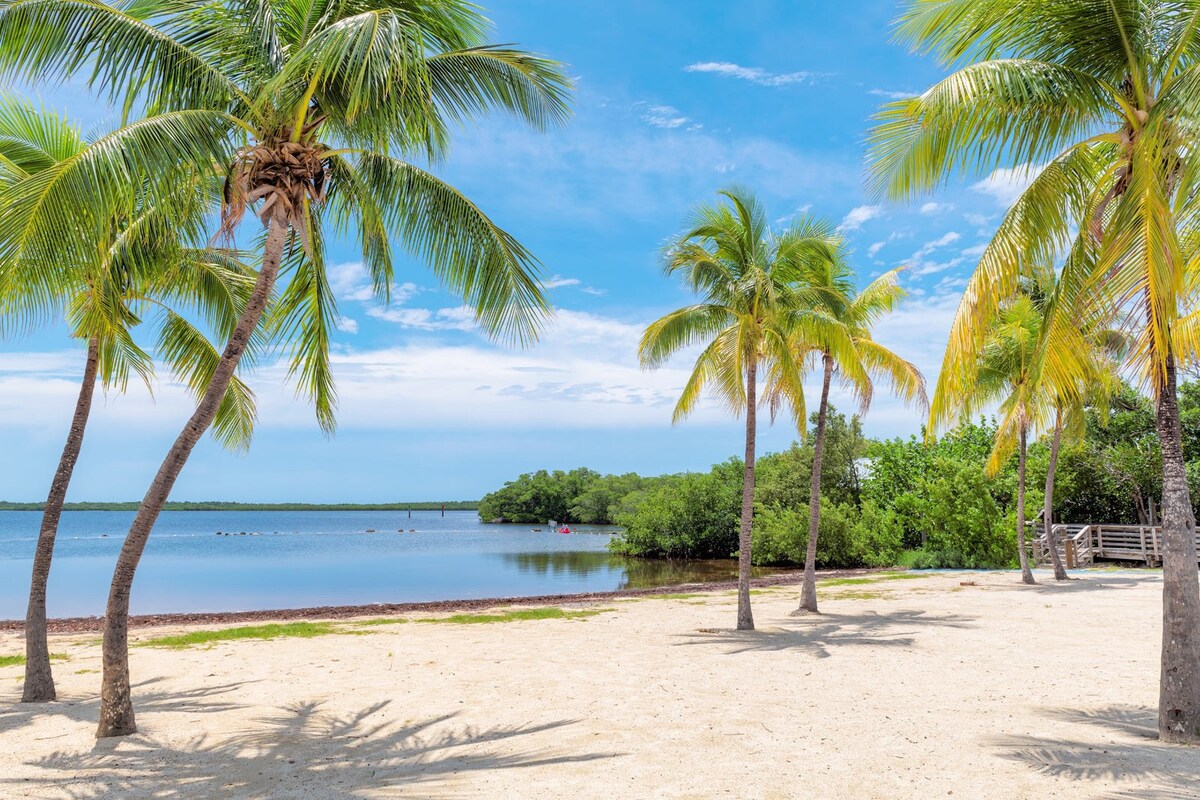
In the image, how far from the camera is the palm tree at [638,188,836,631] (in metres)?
12.2

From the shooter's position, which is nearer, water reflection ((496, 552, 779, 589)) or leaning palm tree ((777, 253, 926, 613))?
leaning palm tree ((777, 253, 926, 613))

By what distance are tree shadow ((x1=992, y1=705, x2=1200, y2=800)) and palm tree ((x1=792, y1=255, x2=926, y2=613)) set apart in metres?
7.08

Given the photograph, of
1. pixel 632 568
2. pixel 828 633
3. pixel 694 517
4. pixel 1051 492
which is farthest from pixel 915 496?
pixel 828 633

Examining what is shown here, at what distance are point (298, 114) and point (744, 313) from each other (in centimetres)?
796

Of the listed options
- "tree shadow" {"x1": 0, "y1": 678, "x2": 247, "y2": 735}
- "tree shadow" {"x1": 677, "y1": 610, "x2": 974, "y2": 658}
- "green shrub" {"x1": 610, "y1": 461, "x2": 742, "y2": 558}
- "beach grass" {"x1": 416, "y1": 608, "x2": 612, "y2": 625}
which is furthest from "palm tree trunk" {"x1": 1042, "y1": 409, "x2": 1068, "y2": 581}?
"green shrub" {"x1": 610, "y1": 461, "x2": 742, "y2": 558}

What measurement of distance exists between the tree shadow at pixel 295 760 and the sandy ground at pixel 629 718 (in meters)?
0.03

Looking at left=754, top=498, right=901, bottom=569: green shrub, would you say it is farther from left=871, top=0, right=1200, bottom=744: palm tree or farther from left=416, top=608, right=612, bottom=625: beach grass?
left=871, top=0, right=1200, bottom=744: palm tree

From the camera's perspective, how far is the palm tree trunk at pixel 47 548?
26.0 feet

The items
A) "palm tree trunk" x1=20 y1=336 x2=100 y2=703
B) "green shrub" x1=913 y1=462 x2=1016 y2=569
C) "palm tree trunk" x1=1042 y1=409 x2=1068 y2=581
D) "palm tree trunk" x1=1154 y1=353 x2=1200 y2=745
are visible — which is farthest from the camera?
"green shrub" x1=913 y1=462 x2=1016 y2=569

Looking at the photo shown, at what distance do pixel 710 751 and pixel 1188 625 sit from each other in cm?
398

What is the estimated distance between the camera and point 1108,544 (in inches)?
1056

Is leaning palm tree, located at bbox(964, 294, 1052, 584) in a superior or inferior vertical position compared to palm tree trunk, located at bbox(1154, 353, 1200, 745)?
superior

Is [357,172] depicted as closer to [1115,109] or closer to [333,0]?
[333,0]

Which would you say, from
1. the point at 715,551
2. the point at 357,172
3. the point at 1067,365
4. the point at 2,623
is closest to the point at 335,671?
the point at 357,172
